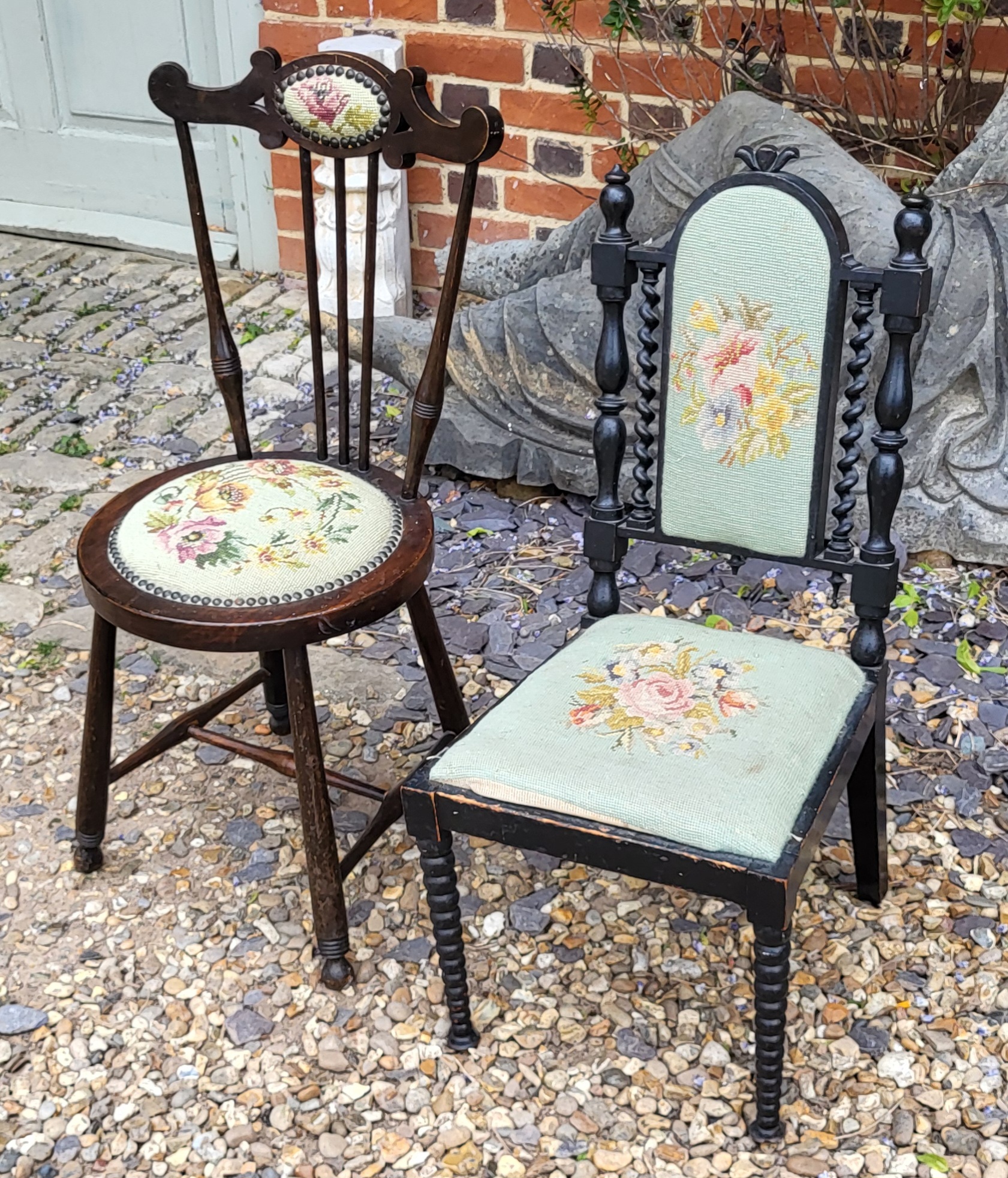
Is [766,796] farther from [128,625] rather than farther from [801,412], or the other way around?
[128,625]

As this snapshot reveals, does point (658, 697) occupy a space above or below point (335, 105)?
below

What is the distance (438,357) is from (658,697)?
2.03 ft

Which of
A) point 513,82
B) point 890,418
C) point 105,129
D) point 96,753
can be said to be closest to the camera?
point 890,418

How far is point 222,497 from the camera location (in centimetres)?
206

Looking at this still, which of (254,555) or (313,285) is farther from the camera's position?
(313,285)

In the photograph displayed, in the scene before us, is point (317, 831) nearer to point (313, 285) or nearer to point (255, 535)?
point (255, 535)

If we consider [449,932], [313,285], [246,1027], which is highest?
[313,285]

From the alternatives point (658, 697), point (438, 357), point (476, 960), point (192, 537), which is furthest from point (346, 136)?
point (476, 960)

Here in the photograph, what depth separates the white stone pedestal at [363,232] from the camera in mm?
4043

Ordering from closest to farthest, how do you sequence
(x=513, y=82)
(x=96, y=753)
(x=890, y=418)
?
(x=890, y=418), (x=96, y=753), (x=513, y=82)

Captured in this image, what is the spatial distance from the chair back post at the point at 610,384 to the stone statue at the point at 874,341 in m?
1.07

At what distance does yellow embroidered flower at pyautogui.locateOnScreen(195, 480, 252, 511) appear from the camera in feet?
6.66

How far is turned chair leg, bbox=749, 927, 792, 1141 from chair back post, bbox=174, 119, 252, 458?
1.22m

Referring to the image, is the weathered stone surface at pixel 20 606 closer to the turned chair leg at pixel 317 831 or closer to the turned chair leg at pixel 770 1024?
the turned chair leg at pixel 317 831
